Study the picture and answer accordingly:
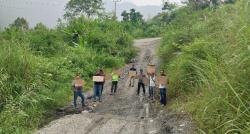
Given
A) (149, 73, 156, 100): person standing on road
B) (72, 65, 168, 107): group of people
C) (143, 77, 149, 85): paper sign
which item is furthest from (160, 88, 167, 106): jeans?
(143, 77, 149, 85): paper sign

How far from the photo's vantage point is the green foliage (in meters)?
17.5

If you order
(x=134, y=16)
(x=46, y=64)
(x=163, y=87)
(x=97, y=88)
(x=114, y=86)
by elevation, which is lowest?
(x=114, y=86)

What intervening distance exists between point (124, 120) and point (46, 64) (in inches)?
304

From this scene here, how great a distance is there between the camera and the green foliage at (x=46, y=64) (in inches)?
691

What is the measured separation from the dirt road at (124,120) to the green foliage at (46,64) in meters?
1.41

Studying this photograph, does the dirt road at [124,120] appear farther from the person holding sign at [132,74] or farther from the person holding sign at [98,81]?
the person holding sign at [132,74]

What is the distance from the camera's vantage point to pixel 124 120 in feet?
56.5

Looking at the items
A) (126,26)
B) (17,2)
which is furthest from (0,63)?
(17,2)

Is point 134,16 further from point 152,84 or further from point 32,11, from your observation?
point 152,84

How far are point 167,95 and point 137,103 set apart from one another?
1446 millimetres

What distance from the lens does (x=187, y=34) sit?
86.3 feet

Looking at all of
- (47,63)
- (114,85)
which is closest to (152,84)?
(114,85)

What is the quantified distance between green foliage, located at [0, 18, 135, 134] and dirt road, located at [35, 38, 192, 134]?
55.6 inches

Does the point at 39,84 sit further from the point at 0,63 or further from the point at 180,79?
the point at 180,79
